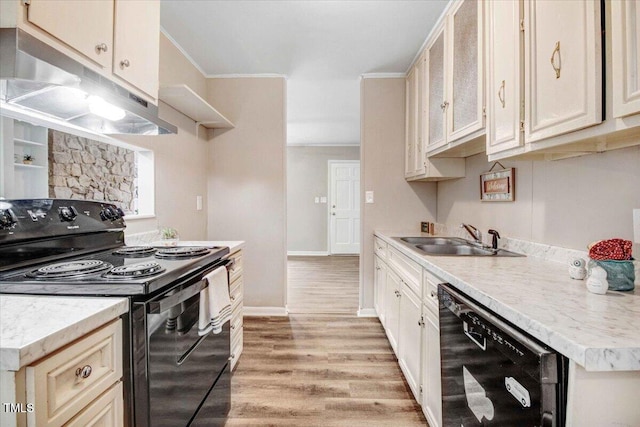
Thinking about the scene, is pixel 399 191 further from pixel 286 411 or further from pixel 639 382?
pixel 639 382

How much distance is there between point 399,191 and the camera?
3094 millimetres

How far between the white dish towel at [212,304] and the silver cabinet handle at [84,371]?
0.52 metres

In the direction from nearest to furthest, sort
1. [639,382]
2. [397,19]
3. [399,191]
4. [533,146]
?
[639,382] → [533,146] → [397,19] → [399,191]

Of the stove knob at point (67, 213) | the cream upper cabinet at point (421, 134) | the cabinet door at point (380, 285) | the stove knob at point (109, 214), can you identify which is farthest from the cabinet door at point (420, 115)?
the stove knob at point (67, 213)

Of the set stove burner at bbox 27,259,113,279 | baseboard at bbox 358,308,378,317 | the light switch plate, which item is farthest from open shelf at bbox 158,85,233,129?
baseboard at bbox 358,308,378,317

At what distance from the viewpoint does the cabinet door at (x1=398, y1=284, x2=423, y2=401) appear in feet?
5.40

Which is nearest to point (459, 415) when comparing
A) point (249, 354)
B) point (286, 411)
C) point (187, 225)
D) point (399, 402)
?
point (399, 402)

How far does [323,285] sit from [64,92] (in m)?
3.63

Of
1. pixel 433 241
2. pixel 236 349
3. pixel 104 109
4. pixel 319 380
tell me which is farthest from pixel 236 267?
pixel 433 241

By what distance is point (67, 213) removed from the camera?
1284 mm

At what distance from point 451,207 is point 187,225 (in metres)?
2.34

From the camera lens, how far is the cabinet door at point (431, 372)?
1.37 m

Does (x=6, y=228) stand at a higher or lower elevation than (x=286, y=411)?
higher

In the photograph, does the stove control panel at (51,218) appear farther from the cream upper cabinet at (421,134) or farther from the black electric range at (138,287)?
the cream upper cabinet at (421,134)
